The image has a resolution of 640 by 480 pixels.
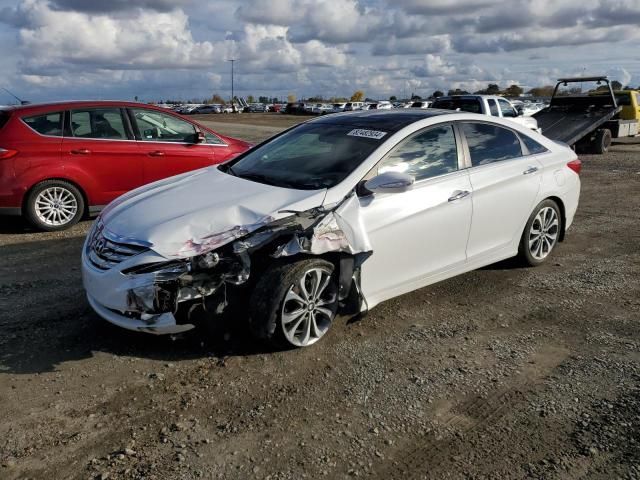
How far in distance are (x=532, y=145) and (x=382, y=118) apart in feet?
5.50

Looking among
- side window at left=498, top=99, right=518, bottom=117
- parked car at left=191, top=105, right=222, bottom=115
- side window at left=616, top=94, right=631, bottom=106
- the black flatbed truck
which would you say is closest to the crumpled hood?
side window at left=498, top=99, right=518, bottom=117

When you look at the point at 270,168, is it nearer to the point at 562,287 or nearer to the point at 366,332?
the point at 366,332

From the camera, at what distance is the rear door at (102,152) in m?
7.30

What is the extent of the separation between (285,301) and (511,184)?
101 inches

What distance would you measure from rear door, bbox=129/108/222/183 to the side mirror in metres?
4.61

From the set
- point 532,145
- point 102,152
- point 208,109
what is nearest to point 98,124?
point 102,152

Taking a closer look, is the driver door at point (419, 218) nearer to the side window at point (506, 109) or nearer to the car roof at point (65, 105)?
the car roof at point (65, 105)

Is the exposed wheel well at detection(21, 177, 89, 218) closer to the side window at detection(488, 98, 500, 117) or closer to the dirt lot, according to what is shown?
the dirt lot

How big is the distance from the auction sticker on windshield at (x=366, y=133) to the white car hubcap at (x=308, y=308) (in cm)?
127

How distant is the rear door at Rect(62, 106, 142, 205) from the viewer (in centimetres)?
730

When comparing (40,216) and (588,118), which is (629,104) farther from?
(40,216)

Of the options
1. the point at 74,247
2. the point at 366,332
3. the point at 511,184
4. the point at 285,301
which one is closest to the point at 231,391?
the point at 285,301

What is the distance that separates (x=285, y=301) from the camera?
12.2ft

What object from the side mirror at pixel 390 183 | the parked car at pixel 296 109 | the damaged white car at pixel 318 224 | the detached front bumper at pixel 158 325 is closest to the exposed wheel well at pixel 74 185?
the damaged white car at pixel 318 224
